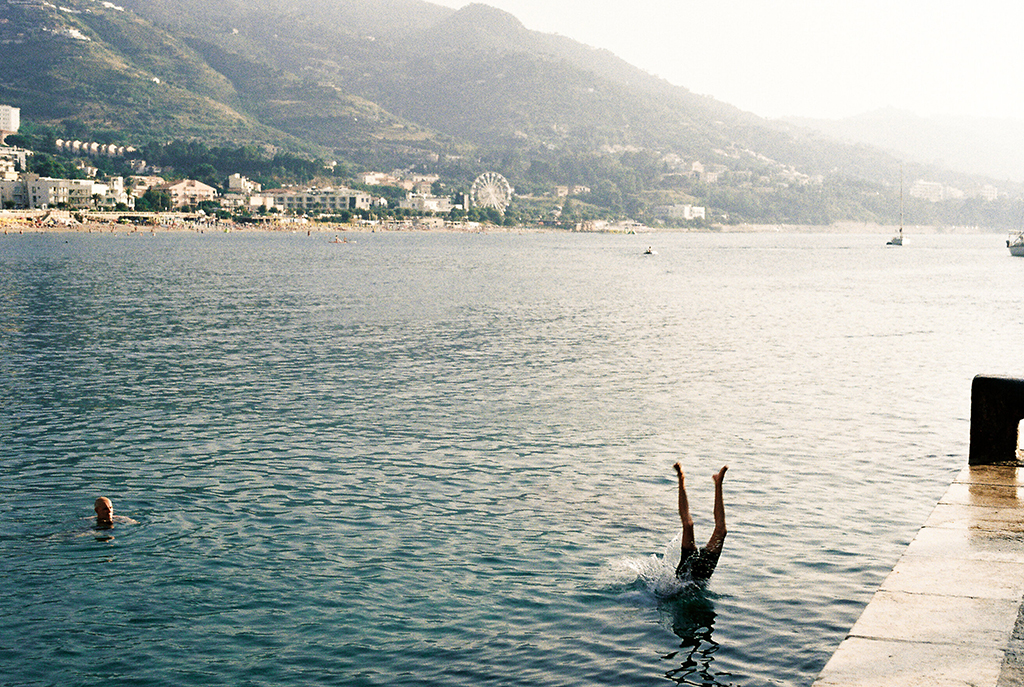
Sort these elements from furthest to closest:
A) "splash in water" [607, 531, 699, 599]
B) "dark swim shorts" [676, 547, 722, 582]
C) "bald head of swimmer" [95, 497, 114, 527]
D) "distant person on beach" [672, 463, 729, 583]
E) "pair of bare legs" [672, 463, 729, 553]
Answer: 1. "bald head of swimmer" [95, 497, 114, 527]
2. "dark swim shorts" [676, 547, 722, 582]
3. "splash in water" [607, 531, 699, 599]
4. "distant person on beach" [672, 463, 729, 583]
5. "pair of bare legs" [672, 463, 729, 553]

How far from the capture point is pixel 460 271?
126 meters

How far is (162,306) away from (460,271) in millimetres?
58451

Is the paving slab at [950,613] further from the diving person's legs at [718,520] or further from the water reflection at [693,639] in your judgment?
the diving person's legs at [718,520]

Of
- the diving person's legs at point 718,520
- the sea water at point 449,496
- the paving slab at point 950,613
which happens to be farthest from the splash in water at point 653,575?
the paving slab at point 950,613

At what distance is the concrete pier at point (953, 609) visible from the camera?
9.27 m

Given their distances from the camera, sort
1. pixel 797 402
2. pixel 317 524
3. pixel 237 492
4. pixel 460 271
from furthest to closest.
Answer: pixel 460 271 → pixel 797 402 → pixel 237 492 → pixel 317 524

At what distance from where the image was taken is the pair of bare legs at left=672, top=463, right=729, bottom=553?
610 inches

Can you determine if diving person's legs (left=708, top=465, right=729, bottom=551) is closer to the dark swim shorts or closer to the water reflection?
the dark swim shorts

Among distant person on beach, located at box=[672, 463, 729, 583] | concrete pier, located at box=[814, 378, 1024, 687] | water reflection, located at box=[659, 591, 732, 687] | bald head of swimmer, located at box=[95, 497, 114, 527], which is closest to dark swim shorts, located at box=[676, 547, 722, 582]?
distant person on beach, located at box=[672, 463, 729, 583]

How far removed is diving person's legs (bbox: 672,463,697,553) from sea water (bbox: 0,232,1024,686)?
776mm

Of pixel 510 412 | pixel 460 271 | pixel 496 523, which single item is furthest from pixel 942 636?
pixel 460 271

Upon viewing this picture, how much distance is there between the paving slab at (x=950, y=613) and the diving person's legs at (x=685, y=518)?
368 centimetres

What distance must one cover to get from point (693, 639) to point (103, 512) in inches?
479

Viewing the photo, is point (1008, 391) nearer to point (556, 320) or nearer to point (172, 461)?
point (172, 461)
